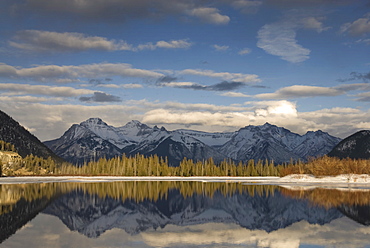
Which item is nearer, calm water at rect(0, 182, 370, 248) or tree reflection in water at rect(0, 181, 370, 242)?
calm water at rect(0, 182, 370, 248)

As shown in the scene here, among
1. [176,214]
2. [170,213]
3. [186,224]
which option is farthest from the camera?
[170,213]

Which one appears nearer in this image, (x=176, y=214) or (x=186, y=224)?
(x=186, y=224)

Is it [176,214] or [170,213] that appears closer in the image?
[176,214]

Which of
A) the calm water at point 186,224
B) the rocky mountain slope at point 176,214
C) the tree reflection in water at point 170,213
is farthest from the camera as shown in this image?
the rocky mountain slope at point 176,214

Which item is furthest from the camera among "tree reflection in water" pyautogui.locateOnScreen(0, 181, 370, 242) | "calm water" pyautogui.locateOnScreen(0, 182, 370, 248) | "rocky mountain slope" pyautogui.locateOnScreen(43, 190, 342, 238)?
"rocky mountain slope" pyautogui.locateOnScreen(43, 190, 342, 238)

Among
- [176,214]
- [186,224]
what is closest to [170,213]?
[176,214]

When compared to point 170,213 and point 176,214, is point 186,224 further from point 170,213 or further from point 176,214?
point 170,213

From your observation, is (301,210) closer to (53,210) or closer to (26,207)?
(53,210)

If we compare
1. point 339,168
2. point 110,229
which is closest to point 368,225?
point 110,229

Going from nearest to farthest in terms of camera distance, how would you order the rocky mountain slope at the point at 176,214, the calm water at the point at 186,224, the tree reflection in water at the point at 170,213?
the calm water at the point at 186,224 < the tree reflection in water at the point at 170,213 < the rocky mountain slope at the point at 176,214

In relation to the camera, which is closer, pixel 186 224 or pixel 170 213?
pixel 186 224

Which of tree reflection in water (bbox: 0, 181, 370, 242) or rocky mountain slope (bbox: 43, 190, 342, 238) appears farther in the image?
rocky mountain slope (bbox: 43, 190, 342, 238)

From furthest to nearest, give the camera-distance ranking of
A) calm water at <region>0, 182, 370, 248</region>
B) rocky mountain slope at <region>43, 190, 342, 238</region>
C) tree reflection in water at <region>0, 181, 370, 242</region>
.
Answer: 1. rocky mountain slope at <region>43, 190, 342, 238</region>
2. tree reflection in water at <region>0, 181, 370, 242</region>
3. calm water at <region>0, 182, 370, 248</region>

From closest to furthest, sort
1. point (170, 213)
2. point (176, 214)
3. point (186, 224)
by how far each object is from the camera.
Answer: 1. point (186, 224)
2. point (176, 214)
3. point (170, 213)
